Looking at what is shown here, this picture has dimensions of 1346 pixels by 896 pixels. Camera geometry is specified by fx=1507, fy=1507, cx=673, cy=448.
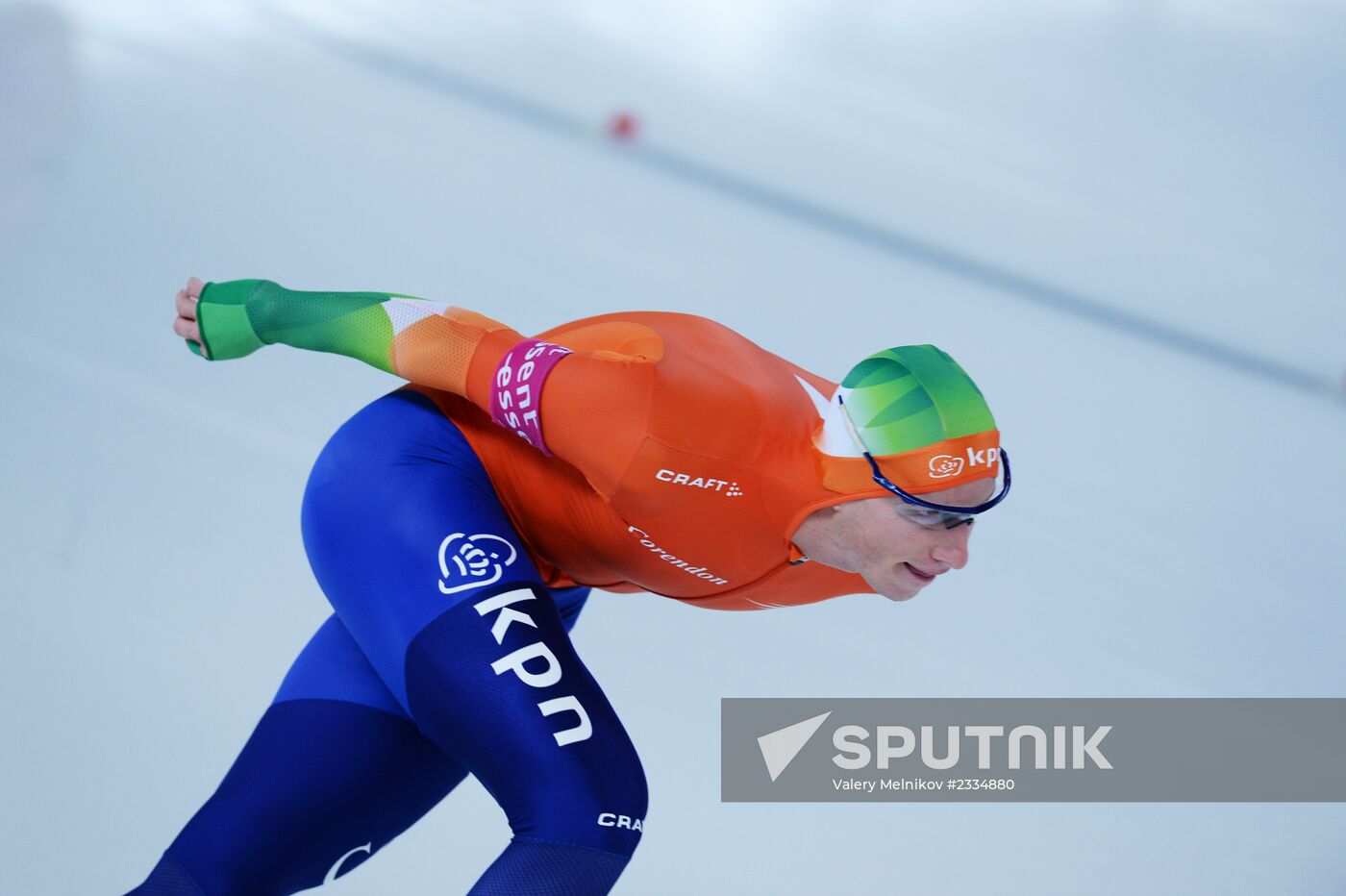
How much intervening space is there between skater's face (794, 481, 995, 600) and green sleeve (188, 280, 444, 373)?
581mm

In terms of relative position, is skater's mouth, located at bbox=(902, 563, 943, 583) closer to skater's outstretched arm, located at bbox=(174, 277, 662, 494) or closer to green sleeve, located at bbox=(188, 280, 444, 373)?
skater's outstretched arm, located at bbox=(174, 277, 662, 494)

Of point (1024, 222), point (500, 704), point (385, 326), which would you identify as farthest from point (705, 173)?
point (500, 704)

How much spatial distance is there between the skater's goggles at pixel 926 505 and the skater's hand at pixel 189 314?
2.97ft

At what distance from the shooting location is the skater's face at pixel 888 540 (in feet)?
5.71

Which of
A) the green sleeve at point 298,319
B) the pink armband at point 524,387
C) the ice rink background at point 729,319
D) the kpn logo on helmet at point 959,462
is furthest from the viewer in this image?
the ice rink background at point 729,319

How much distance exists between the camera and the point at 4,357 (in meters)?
3.39

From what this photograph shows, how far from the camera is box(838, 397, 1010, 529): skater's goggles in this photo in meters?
1.70

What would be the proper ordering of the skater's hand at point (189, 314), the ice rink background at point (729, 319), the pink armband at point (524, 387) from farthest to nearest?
the ice rink background at point (729, 319), the skater's hand at point (189, 314), the pink armband at point (524, 387)

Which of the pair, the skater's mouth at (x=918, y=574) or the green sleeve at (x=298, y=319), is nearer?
the skater's mouth at (x=918, y=574)

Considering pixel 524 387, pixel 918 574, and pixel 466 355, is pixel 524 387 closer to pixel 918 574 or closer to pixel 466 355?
pixel 466 355

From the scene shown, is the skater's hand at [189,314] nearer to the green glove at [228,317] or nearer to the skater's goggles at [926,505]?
the green glove at [228,317]

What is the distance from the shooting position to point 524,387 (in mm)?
1804

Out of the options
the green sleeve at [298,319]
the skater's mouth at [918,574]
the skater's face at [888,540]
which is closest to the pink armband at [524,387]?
the green sleeve at [298,319]

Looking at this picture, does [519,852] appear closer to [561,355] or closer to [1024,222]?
[561,355]
